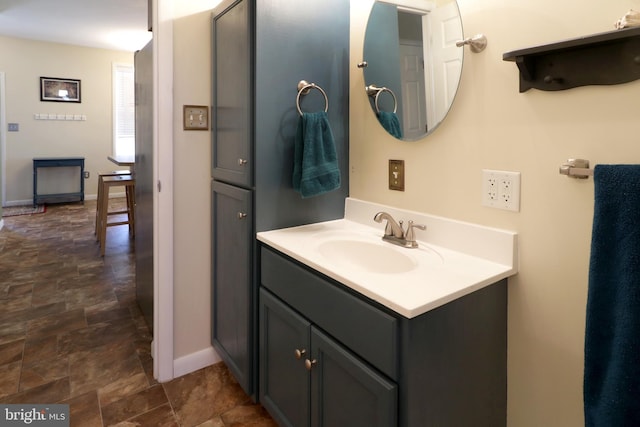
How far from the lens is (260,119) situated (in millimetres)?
1457

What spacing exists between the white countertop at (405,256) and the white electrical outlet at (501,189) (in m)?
0.08

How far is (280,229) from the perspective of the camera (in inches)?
60.9

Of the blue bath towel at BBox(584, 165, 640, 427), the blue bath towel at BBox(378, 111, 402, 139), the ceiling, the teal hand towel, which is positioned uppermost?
the ceiling

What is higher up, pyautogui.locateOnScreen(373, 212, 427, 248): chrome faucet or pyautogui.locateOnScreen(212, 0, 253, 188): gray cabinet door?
pyautogui.locateOnScreen(212, 0, 253, 188): gray cabinet door

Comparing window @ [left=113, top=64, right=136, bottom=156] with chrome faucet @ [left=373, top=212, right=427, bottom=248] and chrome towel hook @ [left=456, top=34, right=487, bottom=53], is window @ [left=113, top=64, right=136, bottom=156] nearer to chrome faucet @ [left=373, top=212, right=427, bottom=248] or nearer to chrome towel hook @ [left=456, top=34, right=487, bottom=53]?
chrome faucet @ [left=373, top=212, right=427, bottom=248]

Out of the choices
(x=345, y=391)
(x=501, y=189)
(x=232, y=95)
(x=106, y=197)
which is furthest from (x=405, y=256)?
(x=106, y=197)

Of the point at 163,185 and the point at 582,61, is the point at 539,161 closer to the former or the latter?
the point at 582,61

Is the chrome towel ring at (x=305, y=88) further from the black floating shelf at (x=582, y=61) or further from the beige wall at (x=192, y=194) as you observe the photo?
the black floating shelf at (x=582, y=61)

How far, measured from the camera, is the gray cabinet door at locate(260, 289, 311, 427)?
1250 millimetres

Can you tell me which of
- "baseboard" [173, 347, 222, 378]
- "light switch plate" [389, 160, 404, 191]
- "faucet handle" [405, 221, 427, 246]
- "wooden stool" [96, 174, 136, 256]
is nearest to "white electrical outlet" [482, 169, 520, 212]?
"faucet handle" [405, 221, 427, 246]

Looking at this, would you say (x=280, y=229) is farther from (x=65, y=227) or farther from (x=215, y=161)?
(x=65, y=227)

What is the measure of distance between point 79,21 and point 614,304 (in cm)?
579

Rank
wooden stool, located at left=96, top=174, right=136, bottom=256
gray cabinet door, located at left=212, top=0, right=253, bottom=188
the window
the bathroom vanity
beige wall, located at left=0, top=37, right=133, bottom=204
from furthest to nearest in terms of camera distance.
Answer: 1. the window
2. beige wall, located at left=0, top=37, right=133, bottom=204
3. wooden stool, located at left=96, top=174, right=136, bottom=256
4. gray cabinet door, located at left=212, top=0, right=253, bottom=188
5. the bathroom vanity

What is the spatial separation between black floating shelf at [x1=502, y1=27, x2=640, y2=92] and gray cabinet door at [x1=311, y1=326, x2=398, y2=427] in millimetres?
847
